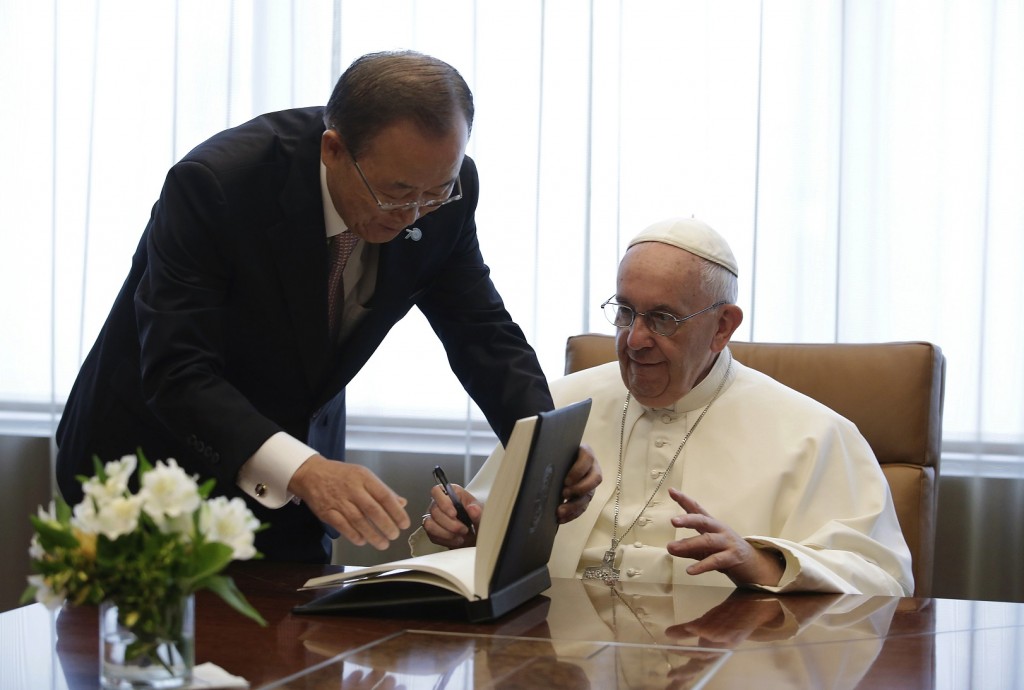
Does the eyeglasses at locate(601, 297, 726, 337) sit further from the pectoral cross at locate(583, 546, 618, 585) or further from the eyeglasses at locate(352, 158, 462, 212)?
the eyeglasses at locate(352, 158, 462, 212)

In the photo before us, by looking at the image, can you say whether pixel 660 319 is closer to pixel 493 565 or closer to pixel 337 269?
pixel 337 269

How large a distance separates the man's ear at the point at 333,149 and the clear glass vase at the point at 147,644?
44.8 inches

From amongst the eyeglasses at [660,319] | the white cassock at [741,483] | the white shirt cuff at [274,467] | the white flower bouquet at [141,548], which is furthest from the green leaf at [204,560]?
the eyeglasses at [660,319]

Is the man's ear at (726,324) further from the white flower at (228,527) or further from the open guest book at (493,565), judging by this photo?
the white flower at (228,527)

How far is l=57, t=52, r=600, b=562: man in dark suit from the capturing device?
6.27 ft

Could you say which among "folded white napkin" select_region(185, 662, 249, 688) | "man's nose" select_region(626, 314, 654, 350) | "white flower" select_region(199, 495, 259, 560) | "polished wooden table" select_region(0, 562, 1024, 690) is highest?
"man's nose" select_region(626, 314, 654, 350)

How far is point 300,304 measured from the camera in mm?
2203

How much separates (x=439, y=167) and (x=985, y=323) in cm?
230

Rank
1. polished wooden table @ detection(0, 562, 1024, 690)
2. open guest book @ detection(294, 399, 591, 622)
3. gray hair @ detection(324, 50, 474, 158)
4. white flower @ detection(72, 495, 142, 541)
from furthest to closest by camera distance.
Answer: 1. gray hair @ detection(324, 50, 474, 158)
2. open guest book @ detection(294, 399, 591, 622)
3. polished wooden table @ detection(0, 562, 1024, 690)
4. white flower @ detection(72, 495, 142, 541)

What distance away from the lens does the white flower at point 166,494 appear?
1.08 m

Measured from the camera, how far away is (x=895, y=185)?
367cm

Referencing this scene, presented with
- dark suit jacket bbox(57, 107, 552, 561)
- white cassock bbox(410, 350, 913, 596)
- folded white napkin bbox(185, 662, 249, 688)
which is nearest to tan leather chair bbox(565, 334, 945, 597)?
white cassock bbox(410, 350, 913, 596)

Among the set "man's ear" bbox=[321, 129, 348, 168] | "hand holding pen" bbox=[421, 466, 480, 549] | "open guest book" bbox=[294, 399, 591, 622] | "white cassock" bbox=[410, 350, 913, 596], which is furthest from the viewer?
"white cassock" bbox=[410, 350, 913, 596]

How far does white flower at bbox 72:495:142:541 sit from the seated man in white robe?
1287mm
